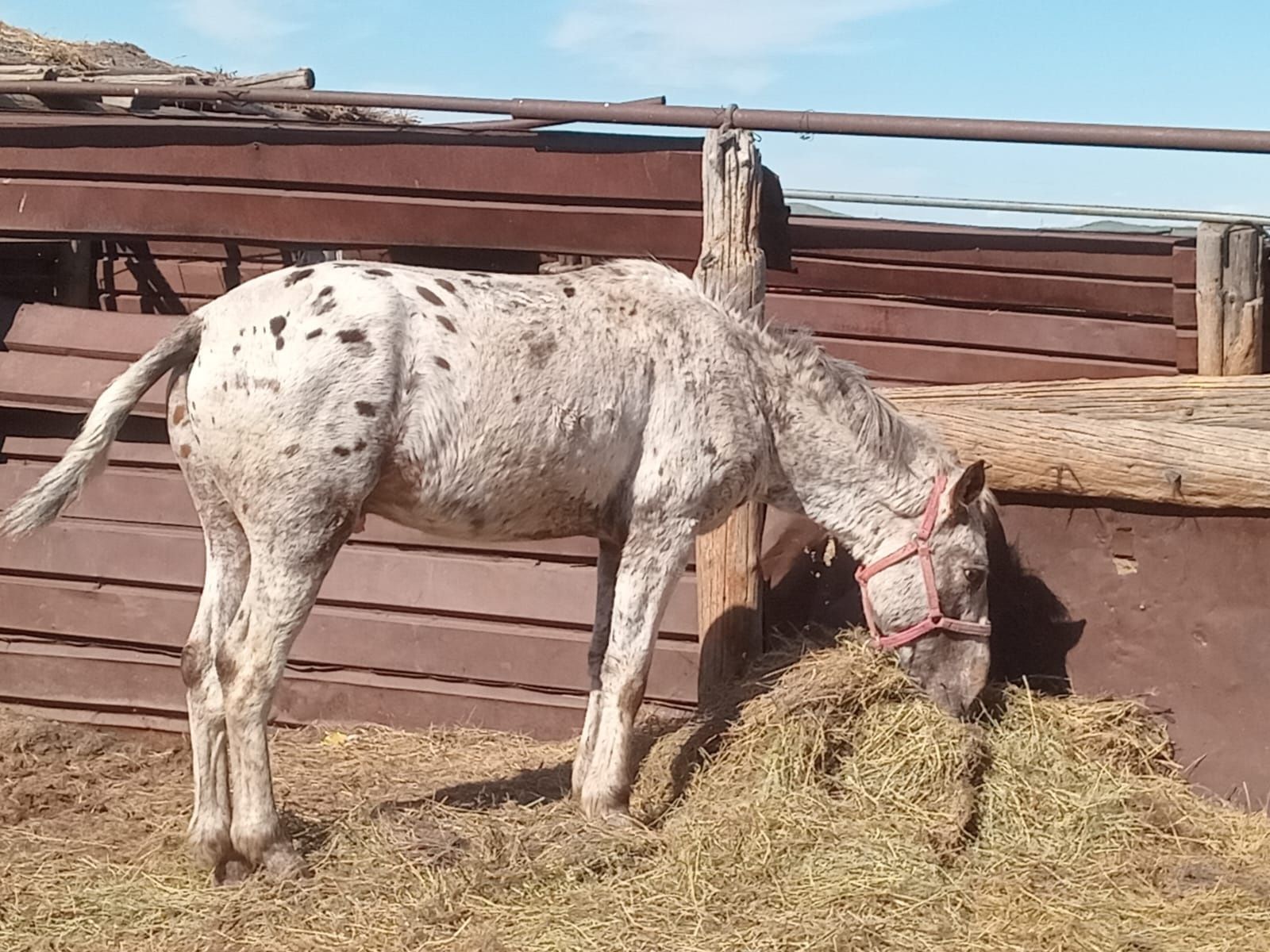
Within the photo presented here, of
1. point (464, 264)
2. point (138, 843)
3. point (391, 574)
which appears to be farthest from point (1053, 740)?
point (464, 264)

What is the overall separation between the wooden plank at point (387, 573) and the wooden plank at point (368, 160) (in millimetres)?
1653

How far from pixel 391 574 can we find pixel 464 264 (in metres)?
1.89

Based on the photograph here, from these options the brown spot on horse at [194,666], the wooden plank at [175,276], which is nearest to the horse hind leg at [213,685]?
the brown spot on horse at [194,666]

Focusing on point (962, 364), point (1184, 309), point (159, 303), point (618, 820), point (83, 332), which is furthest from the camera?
point (159, 303)

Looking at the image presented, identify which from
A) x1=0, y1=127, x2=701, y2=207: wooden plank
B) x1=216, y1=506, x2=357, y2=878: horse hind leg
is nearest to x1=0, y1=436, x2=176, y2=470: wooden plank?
x1=0, y1=127, x2=701, y2=207: wooden plank

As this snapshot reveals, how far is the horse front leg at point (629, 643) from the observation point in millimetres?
4672

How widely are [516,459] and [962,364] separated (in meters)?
2.68

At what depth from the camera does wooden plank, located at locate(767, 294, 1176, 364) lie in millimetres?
6109

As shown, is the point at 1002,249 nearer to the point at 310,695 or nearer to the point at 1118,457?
the point at 1118,457

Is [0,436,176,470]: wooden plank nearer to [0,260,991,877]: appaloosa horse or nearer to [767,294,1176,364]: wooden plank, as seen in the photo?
[0,260,991,877]: appaloosa horse

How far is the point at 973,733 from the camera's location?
490 centimetres

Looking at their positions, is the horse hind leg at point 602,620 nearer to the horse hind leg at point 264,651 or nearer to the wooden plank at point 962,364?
the horse hind leg at point 264,651

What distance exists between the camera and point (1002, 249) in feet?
20.6

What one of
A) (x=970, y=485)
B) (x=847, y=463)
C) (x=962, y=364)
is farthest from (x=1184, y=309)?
(x=847, y=463)
